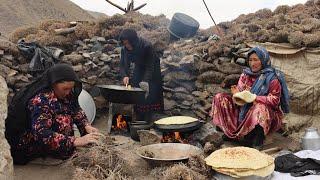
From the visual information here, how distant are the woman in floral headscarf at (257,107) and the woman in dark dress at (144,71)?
166 cm

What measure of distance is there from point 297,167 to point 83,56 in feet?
15.0

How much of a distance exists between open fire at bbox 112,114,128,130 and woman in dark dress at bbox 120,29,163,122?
0.32 m

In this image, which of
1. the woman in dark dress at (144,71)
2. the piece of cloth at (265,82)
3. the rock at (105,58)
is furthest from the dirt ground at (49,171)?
the rock at (105,58)

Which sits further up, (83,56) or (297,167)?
(83,56)

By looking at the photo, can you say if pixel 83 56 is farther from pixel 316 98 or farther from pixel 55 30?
pixel 316 98

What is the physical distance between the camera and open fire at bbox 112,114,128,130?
6156 mm

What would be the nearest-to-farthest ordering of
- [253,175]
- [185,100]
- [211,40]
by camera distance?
[253,175], [185,100], [211,40]

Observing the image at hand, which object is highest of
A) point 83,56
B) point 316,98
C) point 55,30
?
point 55,30

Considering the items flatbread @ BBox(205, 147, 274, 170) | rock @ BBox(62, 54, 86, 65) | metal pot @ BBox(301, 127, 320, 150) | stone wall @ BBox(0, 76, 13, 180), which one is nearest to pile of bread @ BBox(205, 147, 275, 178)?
flatbread @ BBox(205, 147, 274, 170)

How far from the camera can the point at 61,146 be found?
3666 mm

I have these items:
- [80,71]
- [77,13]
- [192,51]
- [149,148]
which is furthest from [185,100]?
[77,13]

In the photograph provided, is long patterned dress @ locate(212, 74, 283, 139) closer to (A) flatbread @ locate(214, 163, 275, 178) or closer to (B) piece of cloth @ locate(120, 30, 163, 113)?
(A) flatbread @ locate(214, 163, 275, 178)

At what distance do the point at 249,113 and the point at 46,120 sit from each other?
2.34 metres

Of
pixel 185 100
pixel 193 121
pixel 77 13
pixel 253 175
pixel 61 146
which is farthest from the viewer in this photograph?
pixel 77 13
